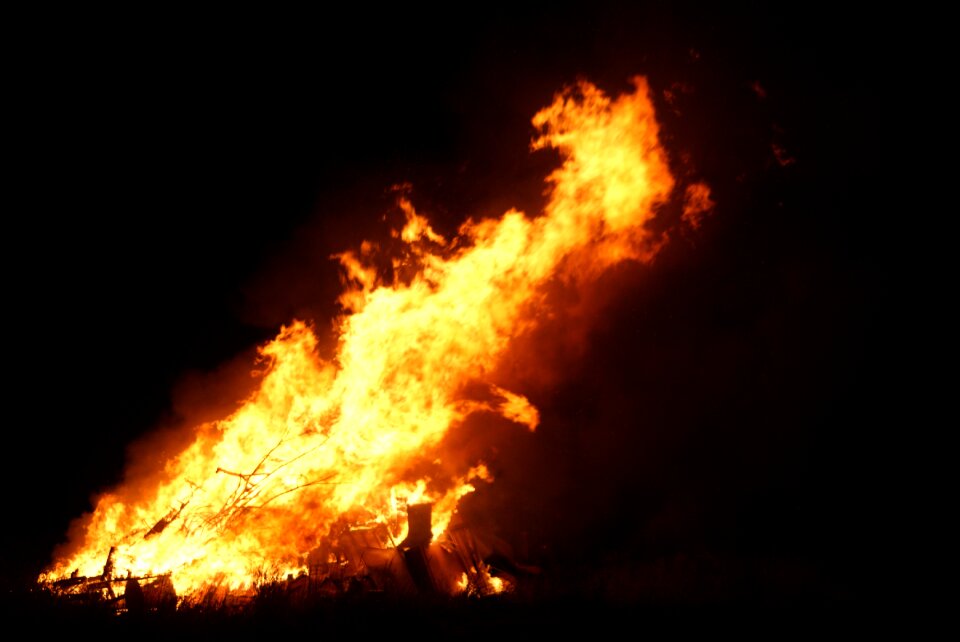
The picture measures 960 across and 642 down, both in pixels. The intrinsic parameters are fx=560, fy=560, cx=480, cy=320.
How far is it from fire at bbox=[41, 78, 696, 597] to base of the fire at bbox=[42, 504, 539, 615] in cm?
22

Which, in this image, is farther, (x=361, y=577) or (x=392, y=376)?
(x=392, y=376)

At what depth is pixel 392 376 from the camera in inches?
399

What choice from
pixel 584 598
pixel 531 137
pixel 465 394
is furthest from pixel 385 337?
pixel 584 598

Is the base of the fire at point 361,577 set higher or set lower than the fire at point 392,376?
lower

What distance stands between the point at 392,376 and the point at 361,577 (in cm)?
342

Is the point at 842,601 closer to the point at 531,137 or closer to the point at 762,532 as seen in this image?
the point at 762,532

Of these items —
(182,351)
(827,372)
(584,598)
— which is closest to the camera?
A: (584,598)

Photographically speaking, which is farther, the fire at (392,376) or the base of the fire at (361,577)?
the fire at (392,376)

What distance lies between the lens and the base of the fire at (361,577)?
665cm

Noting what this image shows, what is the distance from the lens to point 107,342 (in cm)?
1311

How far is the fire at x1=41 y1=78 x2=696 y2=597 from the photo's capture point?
892cm

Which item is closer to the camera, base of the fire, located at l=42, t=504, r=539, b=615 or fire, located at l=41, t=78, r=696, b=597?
base of the fire, located at l=42, t=504, r=539, b=615

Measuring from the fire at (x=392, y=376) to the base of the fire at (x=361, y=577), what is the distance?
0.73 feet

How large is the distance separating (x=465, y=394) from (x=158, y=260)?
7.39 m
